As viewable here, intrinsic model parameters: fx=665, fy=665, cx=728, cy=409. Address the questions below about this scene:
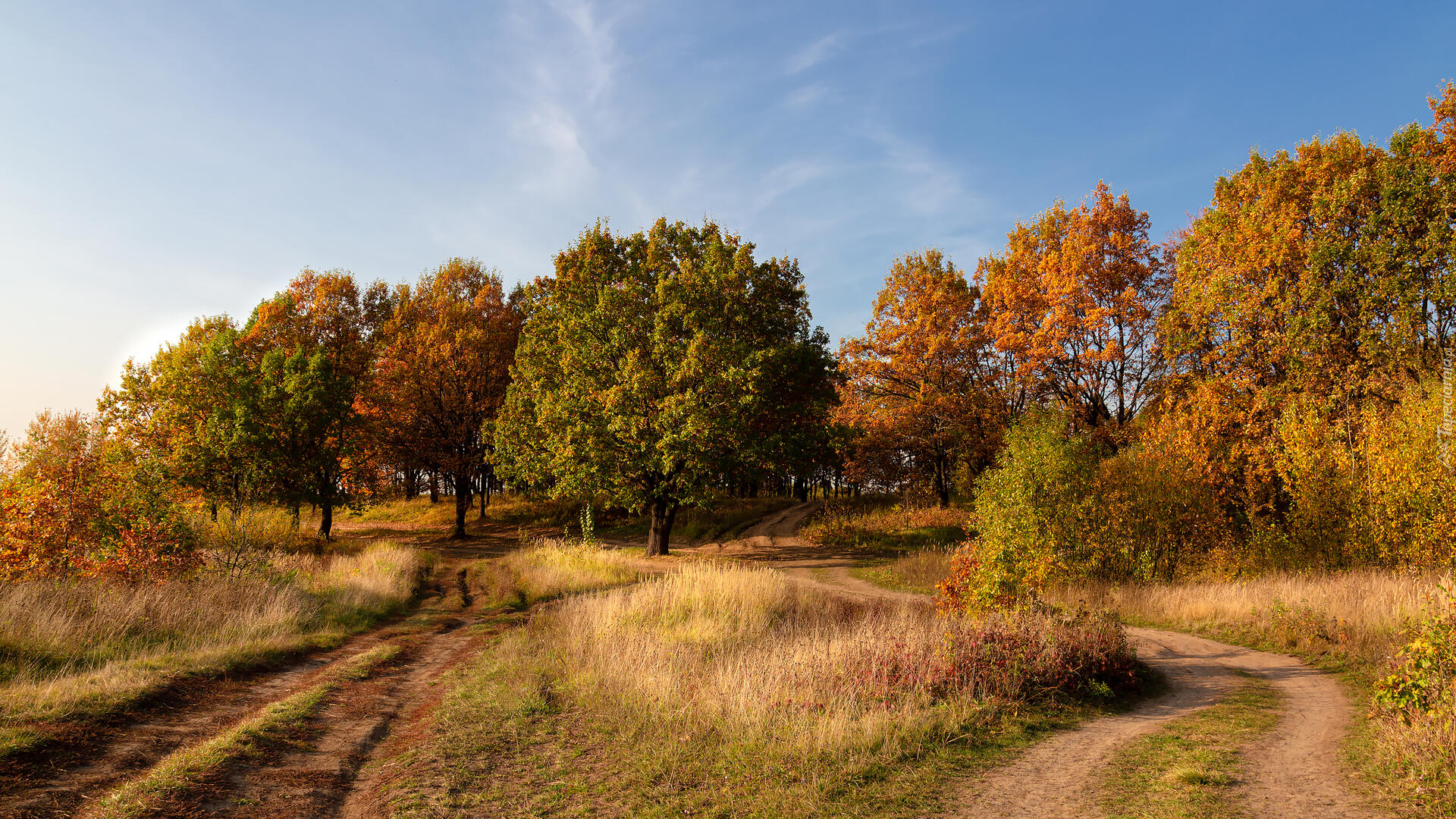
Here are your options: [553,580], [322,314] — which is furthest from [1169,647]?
[322,314]

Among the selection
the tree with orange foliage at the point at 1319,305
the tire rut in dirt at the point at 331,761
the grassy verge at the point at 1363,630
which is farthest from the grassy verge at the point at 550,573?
the tree with orange foliage at the point at 1319,305

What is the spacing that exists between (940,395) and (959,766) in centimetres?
2699

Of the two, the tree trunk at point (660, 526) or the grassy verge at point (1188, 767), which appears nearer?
the grassy verge at point (1188, 767)

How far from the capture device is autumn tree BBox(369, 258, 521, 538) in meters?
37.7

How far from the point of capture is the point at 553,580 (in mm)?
20125

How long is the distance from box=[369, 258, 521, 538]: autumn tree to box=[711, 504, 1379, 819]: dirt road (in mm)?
33037

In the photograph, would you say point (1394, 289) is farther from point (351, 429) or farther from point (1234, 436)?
point (351, 429)

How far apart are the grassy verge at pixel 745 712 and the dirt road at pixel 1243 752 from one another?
0.49 m

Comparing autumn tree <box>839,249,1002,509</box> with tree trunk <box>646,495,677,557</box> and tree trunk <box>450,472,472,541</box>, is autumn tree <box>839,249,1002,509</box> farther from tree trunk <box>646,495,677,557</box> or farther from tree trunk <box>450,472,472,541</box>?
tree trunk <box>450,472,472,541</box>

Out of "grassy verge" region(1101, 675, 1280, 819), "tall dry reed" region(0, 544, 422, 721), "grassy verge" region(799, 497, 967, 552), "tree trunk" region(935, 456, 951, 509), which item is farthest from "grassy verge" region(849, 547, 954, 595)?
"tall dry reed" region(0, 544, 422, 721)

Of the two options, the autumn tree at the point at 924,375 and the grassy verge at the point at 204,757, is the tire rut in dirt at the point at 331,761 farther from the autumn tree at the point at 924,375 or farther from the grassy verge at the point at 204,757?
the autumn tree at the point at 924,375

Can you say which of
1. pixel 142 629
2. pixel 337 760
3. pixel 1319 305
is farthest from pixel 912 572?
pixel 142 629

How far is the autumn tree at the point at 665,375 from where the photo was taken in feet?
80.3

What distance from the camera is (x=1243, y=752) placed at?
766 centimetres
